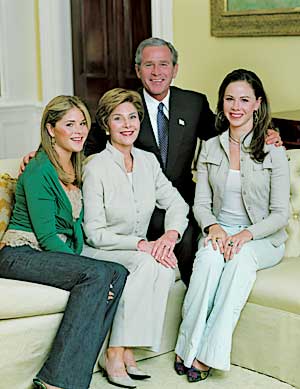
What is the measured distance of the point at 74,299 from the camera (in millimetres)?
2965

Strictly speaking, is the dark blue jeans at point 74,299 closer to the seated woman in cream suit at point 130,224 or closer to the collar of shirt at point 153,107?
the seated woman in cream suit at point 130,224

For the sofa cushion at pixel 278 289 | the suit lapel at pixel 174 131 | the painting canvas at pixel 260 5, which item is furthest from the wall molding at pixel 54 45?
the sofa cushion at pixel 278 289

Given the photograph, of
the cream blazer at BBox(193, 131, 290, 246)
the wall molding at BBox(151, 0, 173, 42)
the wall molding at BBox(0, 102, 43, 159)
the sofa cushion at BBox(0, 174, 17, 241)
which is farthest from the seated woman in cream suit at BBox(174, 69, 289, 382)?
the wall molding at BBox(0, 102, 43, 159)

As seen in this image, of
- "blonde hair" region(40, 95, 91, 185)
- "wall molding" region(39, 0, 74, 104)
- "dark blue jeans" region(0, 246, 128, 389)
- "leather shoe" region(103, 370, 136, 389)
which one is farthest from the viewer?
"wall molding" region(39, 0, 74, 104)

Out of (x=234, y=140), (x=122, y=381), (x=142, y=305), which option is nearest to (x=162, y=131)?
(x=234, y=140)

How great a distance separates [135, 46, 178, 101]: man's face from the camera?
12.4ft

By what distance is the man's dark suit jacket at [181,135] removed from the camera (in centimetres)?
377

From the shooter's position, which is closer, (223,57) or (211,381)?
(211,381)

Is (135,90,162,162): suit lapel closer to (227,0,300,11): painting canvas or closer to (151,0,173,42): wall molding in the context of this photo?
(227,0,300,11): painting canvas

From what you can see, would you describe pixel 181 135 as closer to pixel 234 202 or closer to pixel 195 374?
pixel 234 202

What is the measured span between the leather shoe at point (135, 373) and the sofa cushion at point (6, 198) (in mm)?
744

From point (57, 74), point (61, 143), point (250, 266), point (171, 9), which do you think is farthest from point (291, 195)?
point (57, 74)

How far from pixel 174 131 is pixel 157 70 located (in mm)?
296

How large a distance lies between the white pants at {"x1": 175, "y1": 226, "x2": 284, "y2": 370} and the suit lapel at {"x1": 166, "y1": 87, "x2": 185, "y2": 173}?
61 cm
